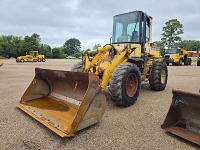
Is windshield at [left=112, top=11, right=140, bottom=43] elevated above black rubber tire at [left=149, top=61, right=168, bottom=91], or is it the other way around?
windshield at [left=112, top=11, right=140, bottom=43]

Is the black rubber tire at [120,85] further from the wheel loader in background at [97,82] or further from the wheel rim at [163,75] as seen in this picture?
the wheel rim at [163,75]

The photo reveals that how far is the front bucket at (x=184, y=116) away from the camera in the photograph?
3373mm

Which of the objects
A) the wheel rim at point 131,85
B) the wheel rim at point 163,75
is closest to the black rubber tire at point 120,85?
the wheel rim at point 131,85

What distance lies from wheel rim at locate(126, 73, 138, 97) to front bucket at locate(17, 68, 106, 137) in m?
1.40

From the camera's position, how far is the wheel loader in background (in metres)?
3.54

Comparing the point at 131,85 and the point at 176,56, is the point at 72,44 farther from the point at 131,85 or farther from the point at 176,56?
the point at 131,85

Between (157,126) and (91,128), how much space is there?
1.23m

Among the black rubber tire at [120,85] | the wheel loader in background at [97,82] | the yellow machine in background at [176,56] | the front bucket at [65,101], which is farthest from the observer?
the yellow machine in background at [176,56]

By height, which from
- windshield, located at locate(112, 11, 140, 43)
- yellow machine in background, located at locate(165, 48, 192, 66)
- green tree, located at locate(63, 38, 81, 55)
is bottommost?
yellow machine in background, located at locate(165, 48, 192, 66)

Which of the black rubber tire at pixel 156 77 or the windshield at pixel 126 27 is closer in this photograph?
the windshield at pixel 126 27

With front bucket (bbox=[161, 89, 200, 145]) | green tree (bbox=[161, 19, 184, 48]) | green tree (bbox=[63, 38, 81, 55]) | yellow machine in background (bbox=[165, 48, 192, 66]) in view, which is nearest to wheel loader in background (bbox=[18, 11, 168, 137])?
front bucket (bbox=[161, 89, 200, 145])

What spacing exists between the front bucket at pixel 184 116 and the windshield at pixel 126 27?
10.2ft

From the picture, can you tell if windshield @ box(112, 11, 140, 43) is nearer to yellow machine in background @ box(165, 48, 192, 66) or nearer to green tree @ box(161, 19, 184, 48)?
yellow machine in background @ box(165, 48, 192, 66)

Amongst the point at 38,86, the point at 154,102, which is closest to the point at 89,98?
the point at 38,86
